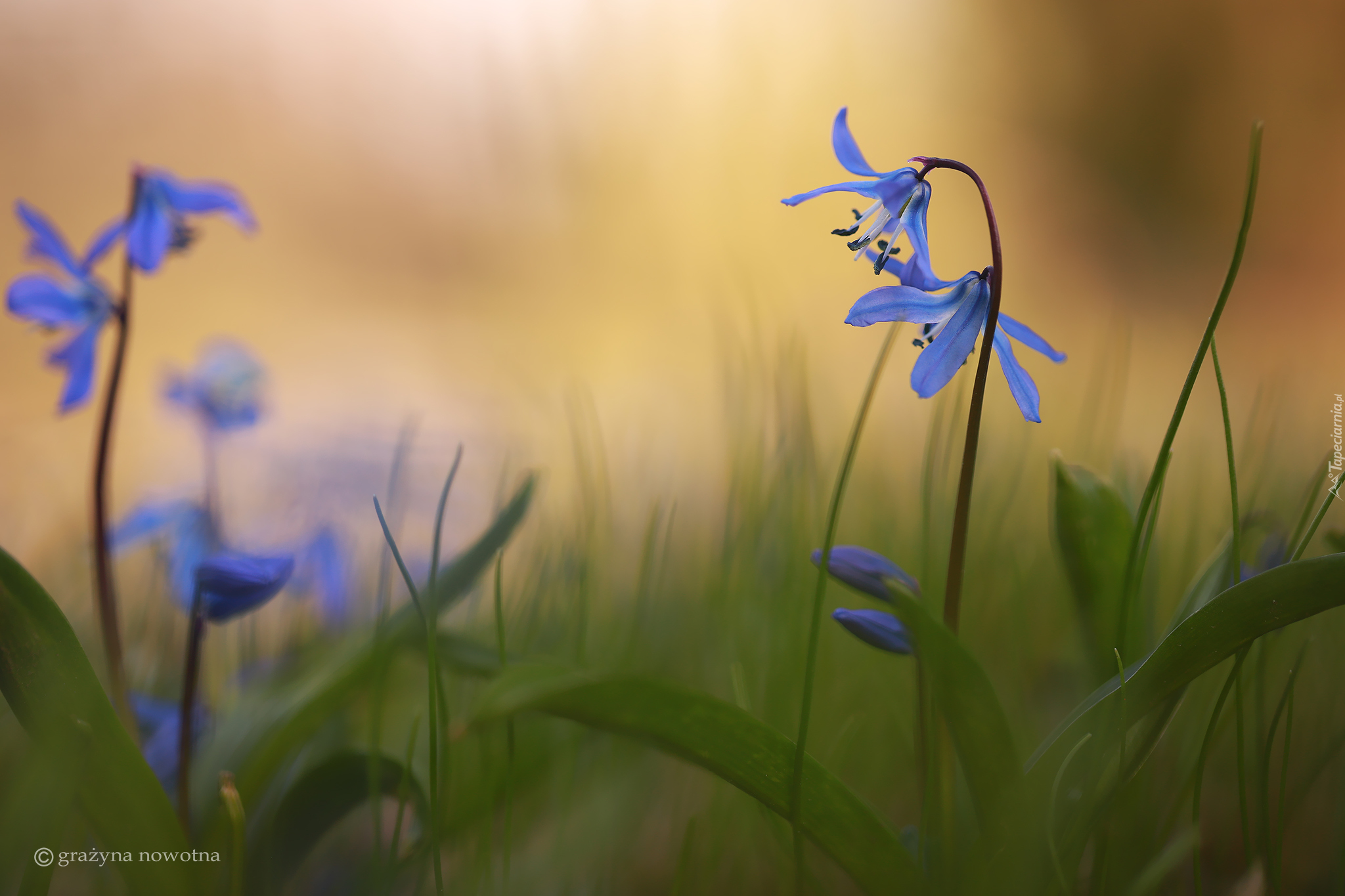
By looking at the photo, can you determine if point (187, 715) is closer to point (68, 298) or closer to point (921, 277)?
point (68, 298)

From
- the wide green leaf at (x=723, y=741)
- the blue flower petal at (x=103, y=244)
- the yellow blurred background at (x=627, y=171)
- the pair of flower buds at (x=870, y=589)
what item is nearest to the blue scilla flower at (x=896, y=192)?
the pair of flower buds at (x=870, y=589)

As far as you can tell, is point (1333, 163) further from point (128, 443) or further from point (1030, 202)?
point (128, 443)

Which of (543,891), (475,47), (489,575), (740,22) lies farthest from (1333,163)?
(543,891)

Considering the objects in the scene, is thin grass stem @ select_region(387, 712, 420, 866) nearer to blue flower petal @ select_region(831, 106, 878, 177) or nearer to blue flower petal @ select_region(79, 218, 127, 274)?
blue flower petal @ select_region(831, 106, 878, 177)

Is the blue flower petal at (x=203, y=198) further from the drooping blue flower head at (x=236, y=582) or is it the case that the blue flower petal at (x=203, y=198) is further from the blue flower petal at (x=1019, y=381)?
the blue flower petal at (x=1019, y=381)

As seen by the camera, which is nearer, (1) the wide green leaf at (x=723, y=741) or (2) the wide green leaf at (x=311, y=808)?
(1) the wide green leaf at (x=723, y=741)

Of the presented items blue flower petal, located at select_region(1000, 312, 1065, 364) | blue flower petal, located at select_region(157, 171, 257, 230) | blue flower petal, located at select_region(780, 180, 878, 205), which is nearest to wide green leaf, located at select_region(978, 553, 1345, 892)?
blue flower petal, located at select_region(1000, 312, 1065, 364)
